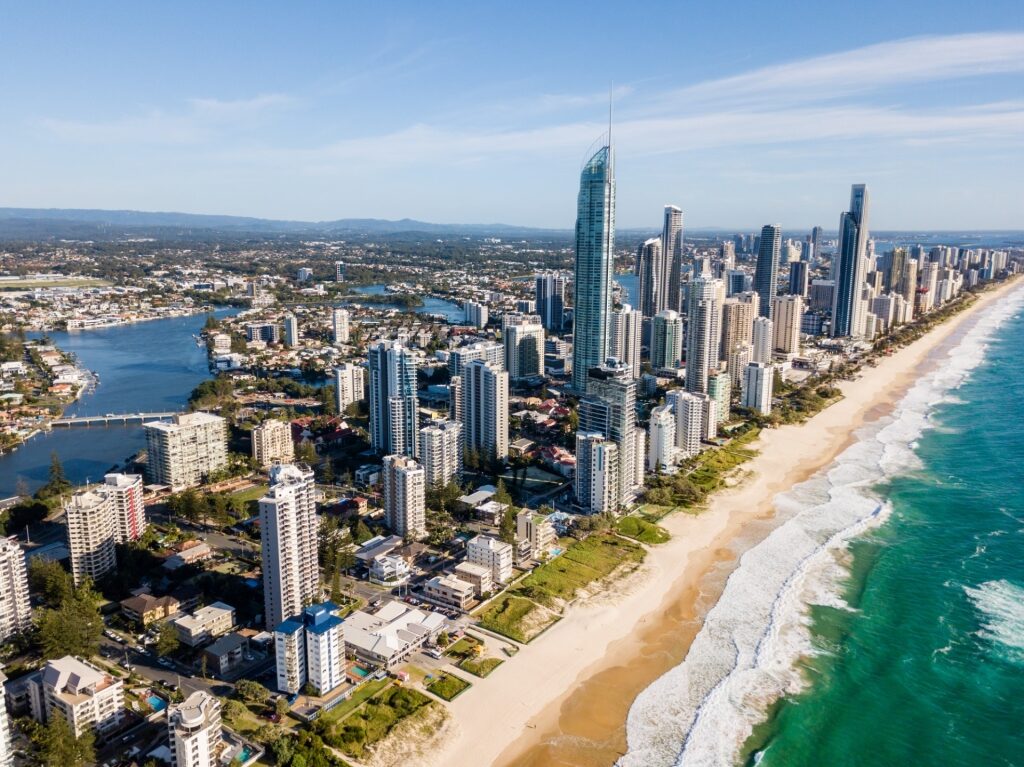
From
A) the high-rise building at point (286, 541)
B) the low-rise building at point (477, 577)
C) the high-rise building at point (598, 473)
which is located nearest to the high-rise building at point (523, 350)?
the high-rise building at point (598, 473)

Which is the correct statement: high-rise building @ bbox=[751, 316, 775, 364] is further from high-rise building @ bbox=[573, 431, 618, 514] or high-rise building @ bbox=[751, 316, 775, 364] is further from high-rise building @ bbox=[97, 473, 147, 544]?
high-rise building @ bbox=[97, 473, 147, 544]

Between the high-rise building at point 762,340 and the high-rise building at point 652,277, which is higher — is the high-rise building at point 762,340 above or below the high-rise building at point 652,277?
below

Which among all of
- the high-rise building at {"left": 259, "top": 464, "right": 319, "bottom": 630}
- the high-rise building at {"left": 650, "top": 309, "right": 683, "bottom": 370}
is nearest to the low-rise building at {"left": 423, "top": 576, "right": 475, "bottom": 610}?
the high-rise building at {"left": 259, "top": 464, "right": 319, "bottom": 630}

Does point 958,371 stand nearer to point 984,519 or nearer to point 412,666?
point 984,519

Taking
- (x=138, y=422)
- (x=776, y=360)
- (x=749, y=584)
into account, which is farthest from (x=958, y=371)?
(x=138, y=422)

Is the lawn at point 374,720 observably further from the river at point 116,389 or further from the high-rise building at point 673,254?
the high-rise building at point 673,254
